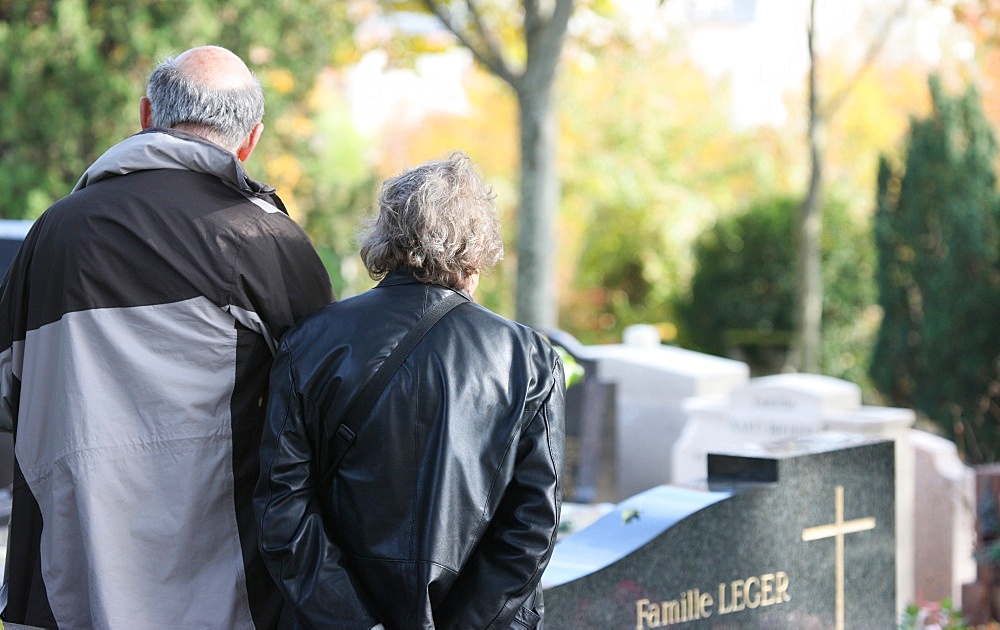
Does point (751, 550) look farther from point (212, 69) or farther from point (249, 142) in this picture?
point (212, 69)

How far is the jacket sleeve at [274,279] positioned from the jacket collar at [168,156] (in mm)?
130

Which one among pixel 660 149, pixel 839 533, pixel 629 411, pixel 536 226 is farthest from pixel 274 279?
pixel 660 149

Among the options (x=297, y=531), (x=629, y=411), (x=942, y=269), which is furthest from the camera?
(x=942, y=269)

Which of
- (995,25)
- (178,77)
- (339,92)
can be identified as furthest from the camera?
(339,92)

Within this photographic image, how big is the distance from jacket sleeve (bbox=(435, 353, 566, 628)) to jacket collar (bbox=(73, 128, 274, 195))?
839mm

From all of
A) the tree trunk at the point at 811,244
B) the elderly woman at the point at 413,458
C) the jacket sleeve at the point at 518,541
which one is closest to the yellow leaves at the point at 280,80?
the tree trunk at the point at 811,244

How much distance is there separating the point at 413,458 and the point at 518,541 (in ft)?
0.88

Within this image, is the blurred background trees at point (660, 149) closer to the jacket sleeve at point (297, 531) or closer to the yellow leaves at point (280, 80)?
the yellow leaves at point (280, 80)

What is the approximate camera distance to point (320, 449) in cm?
240

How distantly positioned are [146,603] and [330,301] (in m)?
0.75

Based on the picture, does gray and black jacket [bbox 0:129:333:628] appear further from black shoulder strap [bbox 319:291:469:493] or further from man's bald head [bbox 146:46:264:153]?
black shoulder strap [bbox 319:291:469:493]

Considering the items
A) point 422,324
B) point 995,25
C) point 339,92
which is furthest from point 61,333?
point 339,92

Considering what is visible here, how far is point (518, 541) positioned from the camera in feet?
7.78

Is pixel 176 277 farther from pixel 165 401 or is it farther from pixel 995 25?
pixel 995 25
